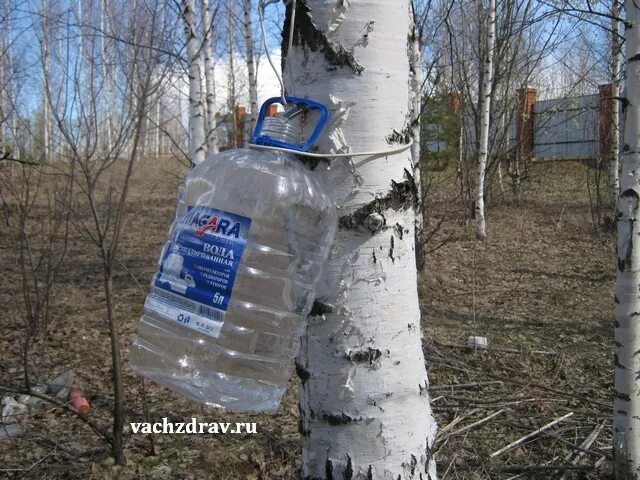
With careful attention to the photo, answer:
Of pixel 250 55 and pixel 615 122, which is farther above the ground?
pixel 250 55

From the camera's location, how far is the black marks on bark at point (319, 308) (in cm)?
113

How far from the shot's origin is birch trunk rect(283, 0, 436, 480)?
1.09 meters

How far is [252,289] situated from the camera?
1.38 m

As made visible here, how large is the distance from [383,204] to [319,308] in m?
0.24

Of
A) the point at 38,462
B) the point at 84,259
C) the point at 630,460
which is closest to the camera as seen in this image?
the point at 630,460

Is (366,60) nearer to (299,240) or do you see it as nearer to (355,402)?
(299,240)

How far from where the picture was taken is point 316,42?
1104 mm

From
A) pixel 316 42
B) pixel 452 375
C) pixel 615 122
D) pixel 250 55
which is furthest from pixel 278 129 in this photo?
pixel 250 55

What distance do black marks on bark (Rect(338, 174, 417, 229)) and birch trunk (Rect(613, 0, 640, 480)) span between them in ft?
6.12

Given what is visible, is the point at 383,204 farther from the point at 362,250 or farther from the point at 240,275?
the point at 240,275

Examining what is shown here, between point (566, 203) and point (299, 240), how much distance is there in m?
→ 12.4

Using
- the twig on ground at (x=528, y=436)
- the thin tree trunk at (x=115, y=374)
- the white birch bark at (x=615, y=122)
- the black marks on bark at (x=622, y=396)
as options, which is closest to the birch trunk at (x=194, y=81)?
the thin tree trunk at (x=115, y=374)

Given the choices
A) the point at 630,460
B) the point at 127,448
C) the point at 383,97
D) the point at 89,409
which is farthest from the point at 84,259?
the point at 383,97

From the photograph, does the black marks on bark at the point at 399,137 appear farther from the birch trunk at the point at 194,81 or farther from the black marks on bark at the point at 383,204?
the birch trunk at the point at 194,81
